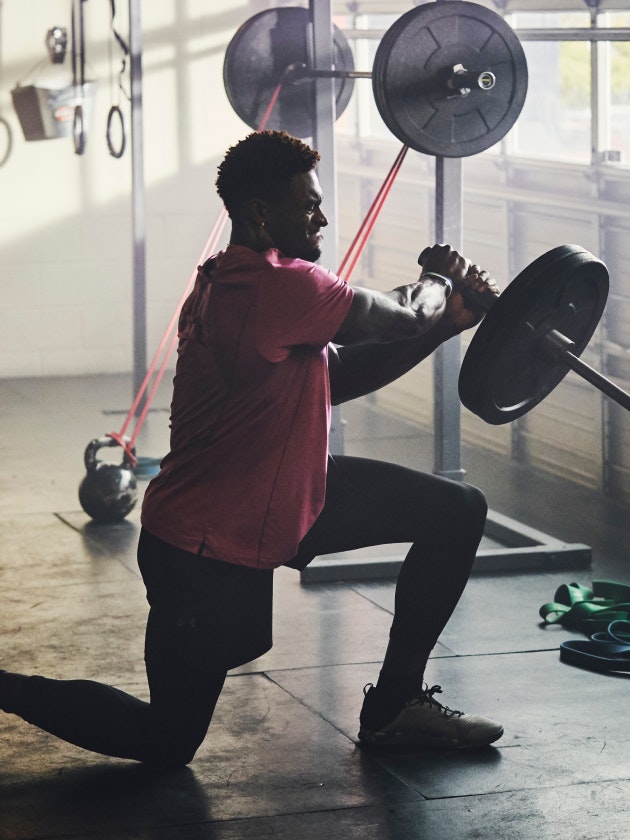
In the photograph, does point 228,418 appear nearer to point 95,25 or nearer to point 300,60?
point 300,60

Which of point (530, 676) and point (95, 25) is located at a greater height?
point (95, 25)

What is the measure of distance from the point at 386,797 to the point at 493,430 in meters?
3.80

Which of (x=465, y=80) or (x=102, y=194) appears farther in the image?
(x=102, y=194)

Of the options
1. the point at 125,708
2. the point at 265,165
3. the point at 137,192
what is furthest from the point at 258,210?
the point at 137,192

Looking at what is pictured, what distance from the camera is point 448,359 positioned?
4.22 metres

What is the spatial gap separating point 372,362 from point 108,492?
225 centimetres

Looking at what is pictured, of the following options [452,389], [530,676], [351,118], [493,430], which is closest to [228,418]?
[530,676]

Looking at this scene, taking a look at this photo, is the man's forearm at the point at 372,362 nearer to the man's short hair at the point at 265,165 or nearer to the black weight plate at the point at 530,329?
the black weight plate at the point at 530,329

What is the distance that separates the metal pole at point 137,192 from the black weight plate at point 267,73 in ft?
3.73

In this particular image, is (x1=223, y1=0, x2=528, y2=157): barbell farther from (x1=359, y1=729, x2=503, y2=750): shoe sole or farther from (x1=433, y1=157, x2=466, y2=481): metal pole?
(x1=359, y1=729, x2=503, y2=750): shoe sole

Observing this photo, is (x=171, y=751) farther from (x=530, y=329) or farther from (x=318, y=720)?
(x=530, y=329)

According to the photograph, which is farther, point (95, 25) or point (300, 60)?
point (95, 25)

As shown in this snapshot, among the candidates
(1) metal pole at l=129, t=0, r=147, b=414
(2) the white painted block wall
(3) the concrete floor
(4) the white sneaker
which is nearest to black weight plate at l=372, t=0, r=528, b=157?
(3) the concrete floor

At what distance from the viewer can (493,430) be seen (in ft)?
20.4
